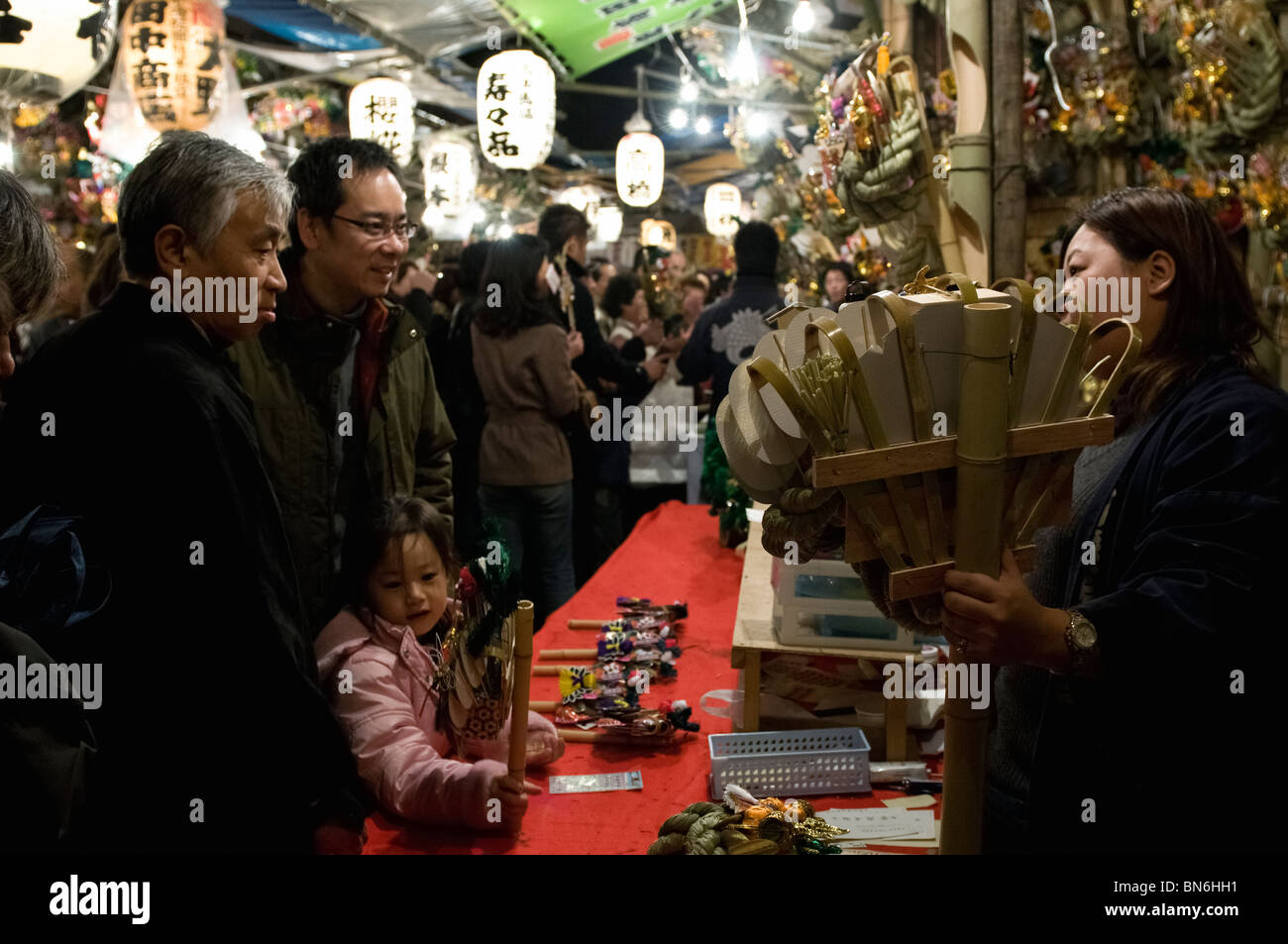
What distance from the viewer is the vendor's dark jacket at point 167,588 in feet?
5.26

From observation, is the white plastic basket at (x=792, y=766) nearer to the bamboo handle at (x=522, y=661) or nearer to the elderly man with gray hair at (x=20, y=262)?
the bamboo handle at (x=522, y=661)

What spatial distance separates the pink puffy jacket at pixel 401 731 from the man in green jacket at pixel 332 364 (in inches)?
8.6

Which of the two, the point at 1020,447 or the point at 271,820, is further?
the point at 271,820

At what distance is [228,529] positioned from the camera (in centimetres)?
162

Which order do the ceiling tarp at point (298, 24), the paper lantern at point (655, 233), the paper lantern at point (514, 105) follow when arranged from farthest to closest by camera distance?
the paper lantern at point (655, 233) → the ceiling tarp at point (298, 24) → the paper lantern at point (514, 105)

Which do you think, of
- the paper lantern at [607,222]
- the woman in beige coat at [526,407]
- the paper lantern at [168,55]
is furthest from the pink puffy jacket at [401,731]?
the paper lantern at [607,222]

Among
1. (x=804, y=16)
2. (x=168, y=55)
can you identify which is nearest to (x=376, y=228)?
(x=168, y=55)

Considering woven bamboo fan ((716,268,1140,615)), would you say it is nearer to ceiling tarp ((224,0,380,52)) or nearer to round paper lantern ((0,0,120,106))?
round paper lantern ((0,0,120,106))

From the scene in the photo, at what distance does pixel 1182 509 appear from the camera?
4.64 ft
